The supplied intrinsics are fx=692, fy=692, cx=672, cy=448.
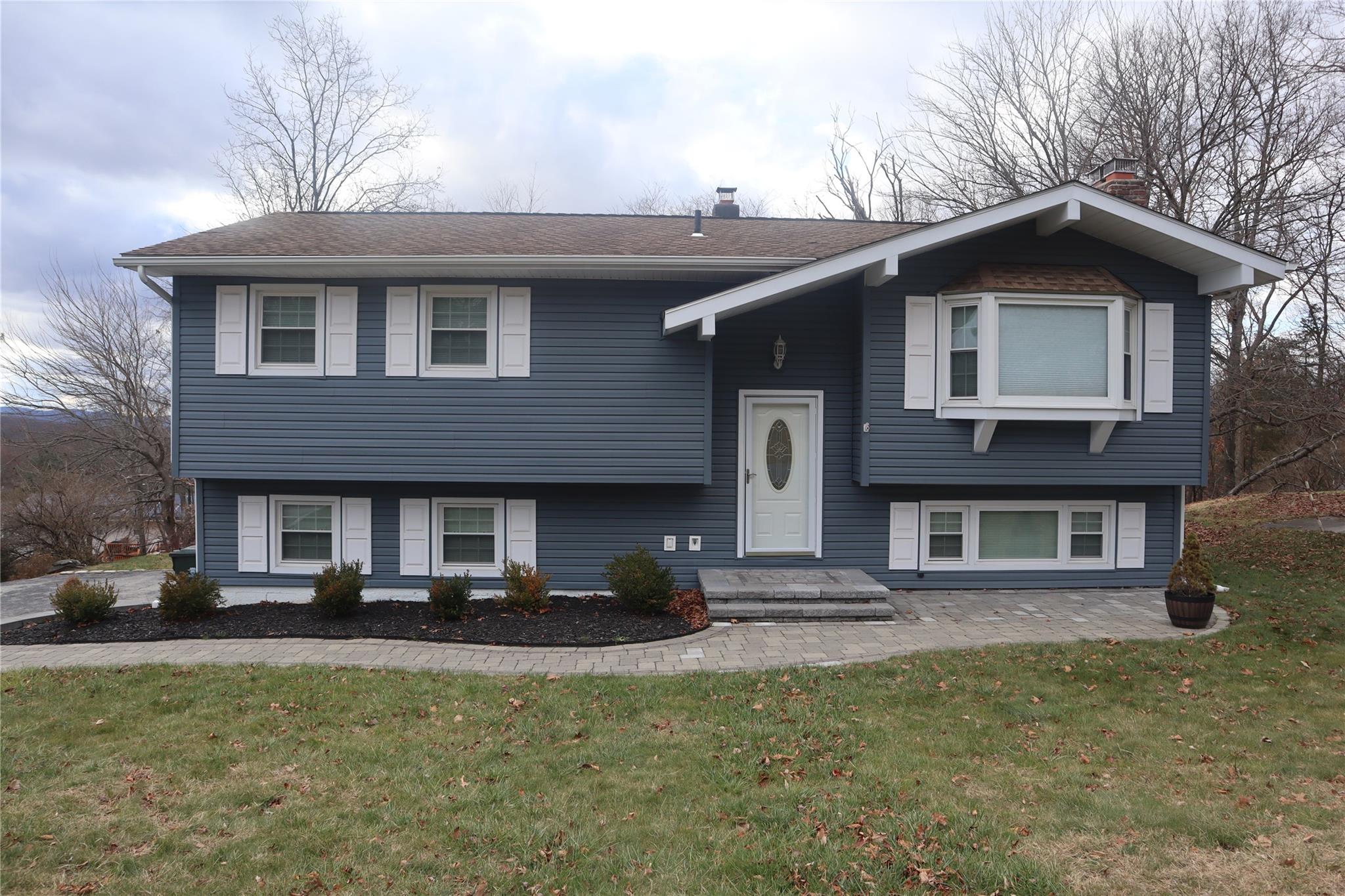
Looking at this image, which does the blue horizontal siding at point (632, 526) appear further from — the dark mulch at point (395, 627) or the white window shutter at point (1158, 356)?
the white window shutter at point (1158, 356)

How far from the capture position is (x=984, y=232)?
8.36 meters

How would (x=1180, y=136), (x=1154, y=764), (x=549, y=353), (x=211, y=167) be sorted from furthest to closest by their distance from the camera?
(x=211, y=167)
(x=1180, y=136)
(x=549, y=353)
(x=1154, y=764)

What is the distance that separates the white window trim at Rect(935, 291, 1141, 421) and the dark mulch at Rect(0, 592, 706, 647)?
14.3 ft

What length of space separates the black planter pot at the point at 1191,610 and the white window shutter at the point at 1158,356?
2735 mm

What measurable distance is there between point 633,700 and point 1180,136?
20305mm

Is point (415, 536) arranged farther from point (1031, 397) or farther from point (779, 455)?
point (1031, 397)

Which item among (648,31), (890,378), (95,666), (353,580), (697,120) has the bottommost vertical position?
(95,666)

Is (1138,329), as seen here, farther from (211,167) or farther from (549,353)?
(211,167)

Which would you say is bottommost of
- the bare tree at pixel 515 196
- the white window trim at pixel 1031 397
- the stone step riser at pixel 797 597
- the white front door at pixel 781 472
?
the stone step riser at pixel 797 597

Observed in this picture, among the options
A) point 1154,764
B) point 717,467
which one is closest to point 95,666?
point 717,467

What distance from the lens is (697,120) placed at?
2112 centimetres

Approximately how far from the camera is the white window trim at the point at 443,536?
898 cm

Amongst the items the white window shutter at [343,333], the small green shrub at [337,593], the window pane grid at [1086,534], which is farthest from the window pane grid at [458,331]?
the window pane grid at [1086,534]

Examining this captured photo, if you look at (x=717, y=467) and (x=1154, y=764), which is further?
(x=717, y=467)
